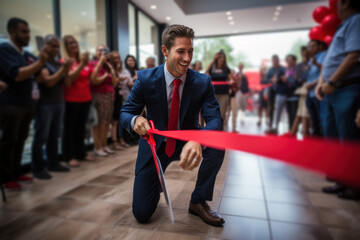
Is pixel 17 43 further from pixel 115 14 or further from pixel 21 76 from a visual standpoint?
pixel 115 14

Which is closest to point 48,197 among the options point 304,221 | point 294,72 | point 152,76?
point 152,76

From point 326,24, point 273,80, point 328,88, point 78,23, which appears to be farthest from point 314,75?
point 78,23

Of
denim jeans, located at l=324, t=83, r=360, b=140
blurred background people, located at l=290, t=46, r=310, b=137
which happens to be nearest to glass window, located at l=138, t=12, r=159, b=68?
denim jeans, located at l=324, t=83, r=360, b=140

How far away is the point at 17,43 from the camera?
175cm

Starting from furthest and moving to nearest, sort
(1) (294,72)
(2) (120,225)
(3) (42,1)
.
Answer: (1) (294,72)
(3) (42,1)
(2) (120,225)

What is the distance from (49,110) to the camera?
212cm

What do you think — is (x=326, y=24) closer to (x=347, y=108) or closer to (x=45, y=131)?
(x=347, y=108)

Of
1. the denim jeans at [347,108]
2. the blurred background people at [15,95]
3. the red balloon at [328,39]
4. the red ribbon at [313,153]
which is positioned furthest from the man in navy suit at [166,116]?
the red balloon at [328,39]

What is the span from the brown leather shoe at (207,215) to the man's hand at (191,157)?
4.1 inches

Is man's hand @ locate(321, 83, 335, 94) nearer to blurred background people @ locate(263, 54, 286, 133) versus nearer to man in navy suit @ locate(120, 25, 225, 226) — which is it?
man in navy suit @ locate(120, 25, 225, 226)

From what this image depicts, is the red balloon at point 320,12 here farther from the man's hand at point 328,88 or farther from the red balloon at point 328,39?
the man's hand at point 328,88

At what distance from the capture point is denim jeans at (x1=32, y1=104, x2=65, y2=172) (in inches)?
82.3

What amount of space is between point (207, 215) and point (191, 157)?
0.49 feet

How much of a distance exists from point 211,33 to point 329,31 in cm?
168
